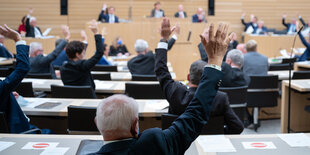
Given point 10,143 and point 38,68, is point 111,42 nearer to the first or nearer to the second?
point 38,68

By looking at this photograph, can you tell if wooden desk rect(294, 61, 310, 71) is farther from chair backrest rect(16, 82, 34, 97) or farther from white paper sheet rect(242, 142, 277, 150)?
chair backrest rect(16, 82, 34, 97)

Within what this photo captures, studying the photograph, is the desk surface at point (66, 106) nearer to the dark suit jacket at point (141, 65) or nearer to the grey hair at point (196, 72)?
the grey hair at point (196, 72)

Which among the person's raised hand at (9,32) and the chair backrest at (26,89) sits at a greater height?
the person's raised hand at (9,32)

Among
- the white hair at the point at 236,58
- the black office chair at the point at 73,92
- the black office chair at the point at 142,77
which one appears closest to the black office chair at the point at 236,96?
the white hair at the point at 236,58

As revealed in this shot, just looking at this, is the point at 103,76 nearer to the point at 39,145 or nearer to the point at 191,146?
the point at 39,145

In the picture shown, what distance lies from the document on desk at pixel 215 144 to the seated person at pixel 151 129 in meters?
0.64

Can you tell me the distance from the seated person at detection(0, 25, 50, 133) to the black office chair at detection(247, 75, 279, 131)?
335 centimetres

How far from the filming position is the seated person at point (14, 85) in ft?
8.50

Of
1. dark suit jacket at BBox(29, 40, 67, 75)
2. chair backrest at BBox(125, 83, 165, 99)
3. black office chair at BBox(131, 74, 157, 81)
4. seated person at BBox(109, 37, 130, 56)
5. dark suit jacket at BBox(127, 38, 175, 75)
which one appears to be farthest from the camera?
seated person at BBox(109, 37, 130, 56)

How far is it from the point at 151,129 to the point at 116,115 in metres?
0.20

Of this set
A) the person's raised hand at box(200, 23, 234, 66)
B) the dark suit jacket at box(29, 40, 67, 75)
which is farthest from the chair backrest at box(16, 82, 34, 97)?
the person's raised hand at box(200, 23, 234, 66)

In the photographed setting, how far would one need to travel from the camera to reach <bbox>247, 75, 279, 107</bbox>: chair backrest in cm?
509

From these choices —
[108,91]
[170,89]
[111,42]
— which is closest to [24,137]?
[170,89]

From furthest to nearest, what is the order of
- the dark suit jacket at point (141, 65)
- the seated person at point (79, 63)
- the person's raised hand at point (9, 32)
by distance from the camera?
the dark suit jacket at point (141, 65), the seated person at point (79, 63), the person's raised hand at point (9, 32)
